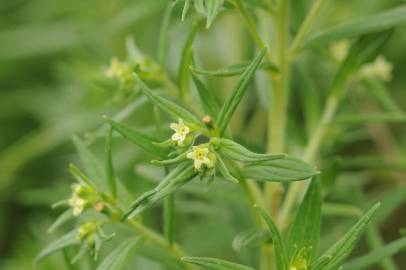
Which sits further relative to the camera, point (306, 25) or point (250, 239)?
point (306, 25)

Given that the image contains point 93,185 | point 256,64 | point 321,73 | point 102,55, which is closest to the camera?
point 256,64

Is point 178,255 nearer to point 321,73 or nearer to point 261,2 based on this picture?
point 261,2

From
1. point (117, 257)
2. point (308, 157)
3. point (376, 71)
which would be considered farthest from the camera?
point (376, 71)

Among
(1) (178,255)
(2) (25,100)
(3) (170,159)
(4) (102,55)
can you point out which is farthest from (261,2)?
(2) (25,100)

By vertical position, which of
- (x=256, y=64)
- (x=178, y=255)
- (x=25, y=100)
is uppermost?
(x=25, y=100)

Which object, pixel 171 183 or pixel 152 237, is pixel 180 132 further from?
pixel 152 237

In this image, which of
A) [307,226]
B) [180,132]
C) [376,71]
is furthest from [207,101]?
[376,71]

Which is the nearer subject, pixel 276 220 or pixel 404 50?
pixel 276 220

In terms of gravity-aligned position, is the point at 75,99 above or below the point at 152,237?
above
